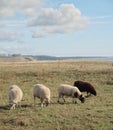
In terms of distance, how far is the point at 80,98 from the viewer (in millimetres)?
23484

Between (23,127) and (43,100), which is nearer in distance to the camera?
(23,127)

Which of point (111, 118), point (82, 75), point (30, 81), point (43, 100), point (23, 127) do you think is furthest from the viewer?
point (82, 75)

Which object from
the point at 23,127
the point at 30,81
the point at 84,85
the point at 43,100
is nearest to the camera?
the point at 23,127

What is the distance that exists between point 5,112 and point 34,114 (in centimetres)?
198

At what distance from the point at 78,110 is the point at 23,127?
180 inches

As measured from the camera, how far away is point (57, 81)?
3759cm

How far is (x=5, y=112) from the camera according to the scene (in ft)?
64.0

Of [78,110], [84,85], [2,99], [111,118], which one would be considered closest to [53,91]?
[84,85]

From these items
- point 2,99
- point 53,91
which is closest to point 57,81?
point 53,91

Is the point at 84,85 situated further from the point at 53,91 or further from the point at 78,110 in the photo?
the point at 78,110

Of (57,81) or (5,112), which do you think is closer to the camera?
(5,112)

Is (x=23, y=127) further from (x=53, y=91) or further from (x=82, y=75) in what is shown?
(x=82, y=75)

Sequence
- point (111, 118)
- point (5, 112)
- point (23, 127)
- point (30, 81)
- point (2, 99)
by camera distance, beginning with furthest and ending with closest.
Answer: point (30, 81) → point (2, 99) → point (5, 112) → point (111, 118) → point (23, 127)

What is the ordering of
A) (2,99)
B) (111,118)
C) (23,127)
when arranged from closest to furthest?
(23,127), (111,118), (2,99)
